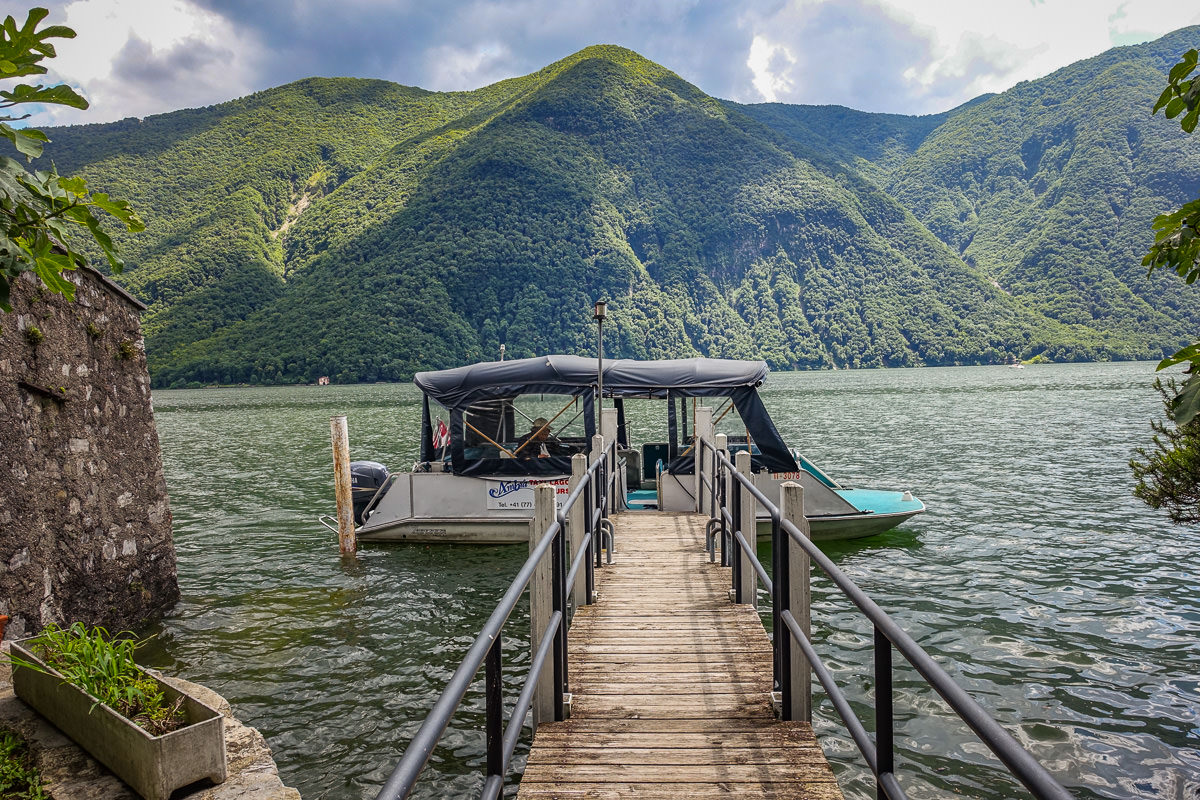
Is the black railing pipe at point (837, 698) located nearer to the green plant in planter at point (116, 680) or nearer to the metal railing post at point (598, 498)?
the metal railing post at point (598, 498)

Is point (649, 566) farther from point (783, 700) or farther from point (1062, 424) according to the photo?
point (1062, 424)

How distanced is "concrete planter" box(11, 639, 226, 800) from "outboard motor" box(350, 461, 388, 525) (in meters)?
9.89

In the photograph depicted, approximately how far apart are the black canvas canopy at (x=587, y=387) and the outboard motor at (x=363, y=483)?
2.60 m

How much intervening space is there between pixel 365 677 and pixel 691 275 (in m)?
159

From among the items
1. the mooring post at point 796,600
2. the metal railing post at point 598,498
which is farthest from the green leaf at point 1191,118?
the metal railing post at point 598,498

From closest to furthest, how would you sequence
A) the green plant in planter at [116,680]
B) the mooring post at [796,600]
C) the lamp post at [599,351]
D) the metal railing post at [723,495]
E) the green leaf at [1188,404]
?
1. the green leaf at [1188,404]
2. the green plant in planter at [116,680]
3. the mooring post at [796,600]
4. the metal railing post at [723,495]
5. the lamp post at [599,351]

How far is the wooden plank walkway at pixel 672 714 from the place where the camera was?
335 cm

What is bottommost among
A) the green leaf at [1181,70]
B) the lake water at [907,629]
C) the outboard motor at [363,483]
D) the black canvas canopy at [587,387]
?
the lake water at [907,629]

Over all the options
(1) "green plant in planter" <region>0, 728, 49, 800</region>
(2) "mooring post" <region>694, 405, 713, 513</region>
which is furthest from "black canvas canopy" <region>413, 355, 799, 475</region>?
(1) "green plant in planter" <region>0, 728, 49, 800</region>

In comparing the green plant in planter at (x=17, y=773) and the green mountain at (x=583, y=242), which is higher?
the green mountain at (x=583, y=242)

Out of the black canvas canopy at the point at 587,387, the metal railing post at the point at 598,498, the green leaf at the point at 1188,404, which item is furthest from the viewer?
the black canvas canopy at the point at 587,387

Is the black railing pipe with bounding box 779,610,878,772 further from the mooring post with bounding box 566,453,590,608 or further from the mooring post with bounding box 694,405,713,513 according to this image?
the mooring post with bounding box 694,405,713,513

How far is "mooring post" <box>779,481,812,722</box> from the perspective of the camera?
3.76 m

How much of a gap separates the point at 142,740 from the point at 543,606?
195 centimetres
